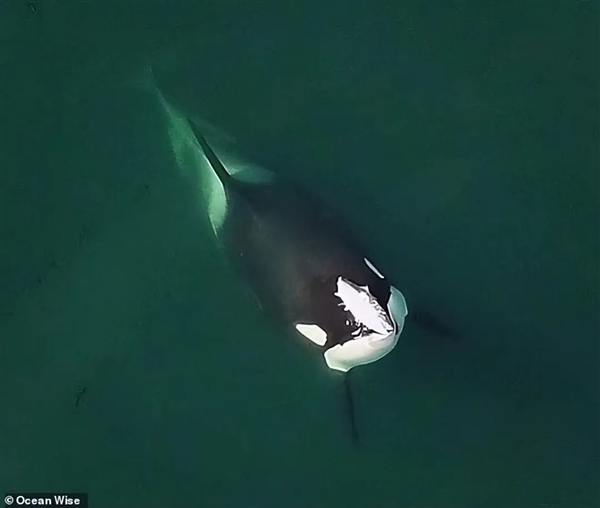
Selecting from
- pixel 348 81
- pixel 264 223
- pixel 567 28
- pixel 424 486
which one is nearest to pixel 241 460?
pixel 424 486

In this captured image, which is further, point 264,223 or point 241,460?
point 241,460

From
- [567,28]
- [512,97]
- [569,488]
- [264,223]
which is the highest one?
[567,28]

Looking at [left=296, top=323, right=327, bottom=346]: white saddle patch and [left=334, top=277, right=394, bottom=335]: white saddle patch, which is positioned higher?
[left=334, top=277, right=394, bottom=335]: white saddle patch

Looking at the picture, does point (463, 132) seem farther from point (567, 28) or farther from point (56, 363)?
point (56, 363)

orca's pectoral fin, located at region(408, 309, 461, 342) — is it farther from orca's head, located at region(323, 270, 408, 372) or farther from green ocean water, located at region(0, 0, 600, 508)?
orca's head, located at region(323, 270, 408, 372)

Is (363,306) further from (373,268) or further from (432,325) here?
(432,325)

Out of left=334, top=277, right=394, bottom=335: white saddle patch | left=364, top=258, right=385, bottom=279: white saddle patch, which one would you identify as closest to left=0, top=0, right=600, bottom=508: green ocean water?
left=364, top=258, right=385, bottom=279: white saddle patch
